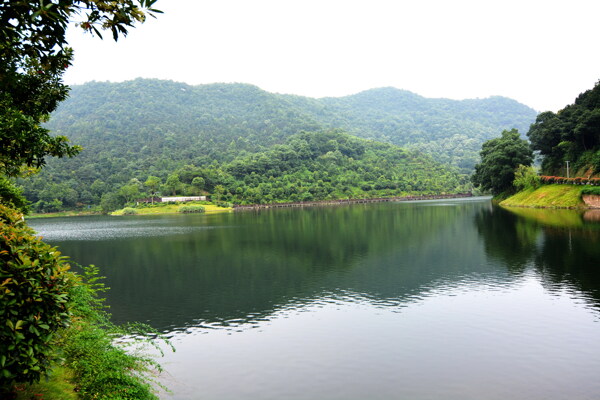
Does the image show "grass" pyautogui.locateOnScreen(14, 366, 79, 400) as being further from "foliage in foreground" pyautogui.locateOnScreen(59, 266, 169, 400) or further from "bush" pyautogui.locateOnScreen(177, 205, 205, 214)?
"bush" pyautogui.locateOnScreen(177, 205, 205, 214)

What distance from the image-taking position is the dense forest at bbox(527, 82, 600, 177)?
230 feet

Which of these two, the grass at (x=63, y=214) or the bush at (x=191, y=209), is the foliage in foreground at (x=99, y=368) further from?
the grass at (x=63, y=214)

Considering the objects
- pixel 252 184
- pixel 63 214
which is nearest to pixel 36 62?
pixel 252 184

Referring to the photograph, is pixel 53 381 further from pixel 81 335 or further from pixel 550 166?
pixel 550 166

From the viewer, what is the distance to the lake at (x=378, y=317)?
13656mm

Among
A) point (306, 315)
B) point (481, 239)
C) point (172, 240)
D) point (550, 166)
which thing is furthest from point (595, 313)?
point (550, 166)

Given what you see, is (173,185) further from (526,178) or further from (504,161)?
(526,178)

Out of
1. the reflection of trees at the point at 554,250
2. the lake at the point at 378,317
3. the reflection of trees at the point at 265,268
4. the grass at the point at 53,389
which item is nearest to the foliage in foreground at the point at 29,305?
the grass at the point at 53,389

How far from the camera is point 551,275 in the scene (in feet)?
86.8

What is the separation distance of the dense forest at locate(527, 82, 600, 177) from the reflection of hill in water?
2894 cm

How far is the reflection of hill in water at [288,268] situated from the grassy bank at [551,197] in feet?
70.8

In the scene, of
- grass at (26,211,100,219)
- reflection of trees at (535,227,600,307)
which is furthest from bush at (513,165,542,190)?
grass at (26,211,100,219)

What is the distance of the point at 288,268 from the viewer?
33375 millimetres

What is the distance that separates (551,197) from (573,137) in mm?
13333
